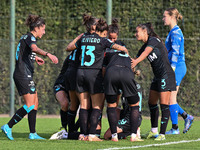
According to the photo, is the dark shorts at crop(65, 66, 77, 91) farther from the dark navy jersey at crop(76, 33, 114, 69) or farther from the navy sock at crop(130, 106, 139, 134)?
the navy sock at crop(130, 106, 139, 134)

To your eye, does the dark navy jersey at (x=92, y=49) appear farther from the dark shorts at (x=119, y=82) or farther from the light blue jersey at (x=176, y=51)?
the light blue jersey at (x=176, y=51)

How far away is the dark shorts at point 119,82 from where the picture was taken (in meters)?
7.61

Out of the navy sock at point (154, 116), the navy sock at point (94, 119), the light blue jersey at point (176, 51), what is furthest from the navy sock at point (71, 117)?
the light blue jersey at point (176, 51)

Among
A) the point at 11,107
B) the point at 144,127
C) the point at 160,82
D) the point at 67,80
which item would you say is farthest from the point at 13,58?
the point at 160,82

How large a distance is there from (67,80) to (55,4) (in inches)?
248

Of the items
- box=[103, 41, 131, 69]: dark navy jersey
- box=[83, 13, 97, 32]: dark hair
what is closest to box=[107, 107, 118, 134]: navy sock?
box=[103, 41, 131, 69]: dark navy jersey

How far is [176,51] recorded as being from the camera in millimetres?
8812

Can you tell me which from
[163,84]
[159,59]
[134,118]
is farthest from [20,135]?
[159,59]

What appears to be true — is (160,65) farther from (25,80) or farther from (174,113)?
(25,80)

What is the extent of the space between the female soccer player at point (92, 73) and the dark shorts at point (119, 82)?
225 mm

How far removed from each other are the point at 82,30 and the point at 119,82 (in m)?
6.45

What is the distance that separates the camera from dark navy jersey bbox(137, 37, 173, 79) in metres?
8.02

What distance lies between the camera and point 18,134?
9039mm

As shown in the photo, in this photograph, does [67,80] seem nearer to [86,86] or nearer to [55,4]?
[86,86]
